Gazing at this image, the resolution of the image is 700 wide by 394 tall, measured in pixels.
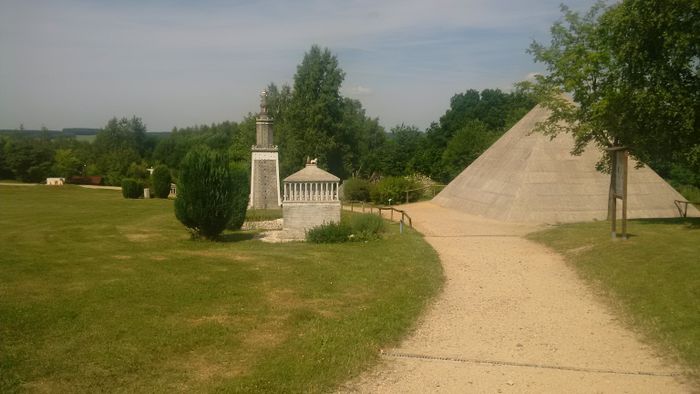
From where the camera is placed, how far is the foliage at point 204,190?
18312mm

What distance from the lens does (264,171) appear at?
30125 millimetres

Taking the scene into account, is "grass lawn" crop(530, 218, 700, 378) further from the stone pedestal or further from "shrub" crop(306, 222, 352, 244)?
the stone pedestal

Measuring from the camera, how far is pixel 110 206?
35781 mm

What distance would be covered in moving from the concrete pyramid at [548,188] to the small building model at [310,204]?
9.19 metres

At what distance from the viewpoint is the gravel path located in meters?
7.05

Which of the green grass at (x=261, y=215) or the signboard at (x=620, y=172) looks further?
the green grass at (x=261, y=215)

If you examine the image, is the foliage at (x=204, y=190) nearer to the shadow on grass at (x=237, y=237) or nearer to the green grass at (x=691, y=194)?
the shadow on grass at (x=237, y=237)

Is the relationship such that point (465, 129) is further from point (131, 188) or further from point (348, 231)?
point (348, 231)

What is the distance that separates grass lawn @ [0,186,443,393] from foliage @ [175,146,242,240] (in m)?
1.07

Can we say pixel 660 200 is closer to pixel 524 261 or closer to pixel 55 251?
pixel 524 261

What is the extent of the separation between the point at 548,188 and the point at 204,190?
16.4m

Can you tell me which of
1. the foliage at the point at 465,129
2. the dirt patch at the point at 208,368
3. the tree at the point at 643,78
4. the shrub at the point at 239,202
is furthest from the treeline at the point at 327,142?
the dirt patch at the point at 208,368

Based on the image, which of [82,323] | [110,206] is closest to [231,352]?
[82,323]

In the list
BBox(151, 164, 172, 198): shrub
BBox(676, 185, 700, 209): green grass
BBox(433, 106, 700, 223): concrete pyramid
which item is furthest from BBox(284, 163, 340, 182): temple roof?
BBox(151, 164, 172, 198): shrub
